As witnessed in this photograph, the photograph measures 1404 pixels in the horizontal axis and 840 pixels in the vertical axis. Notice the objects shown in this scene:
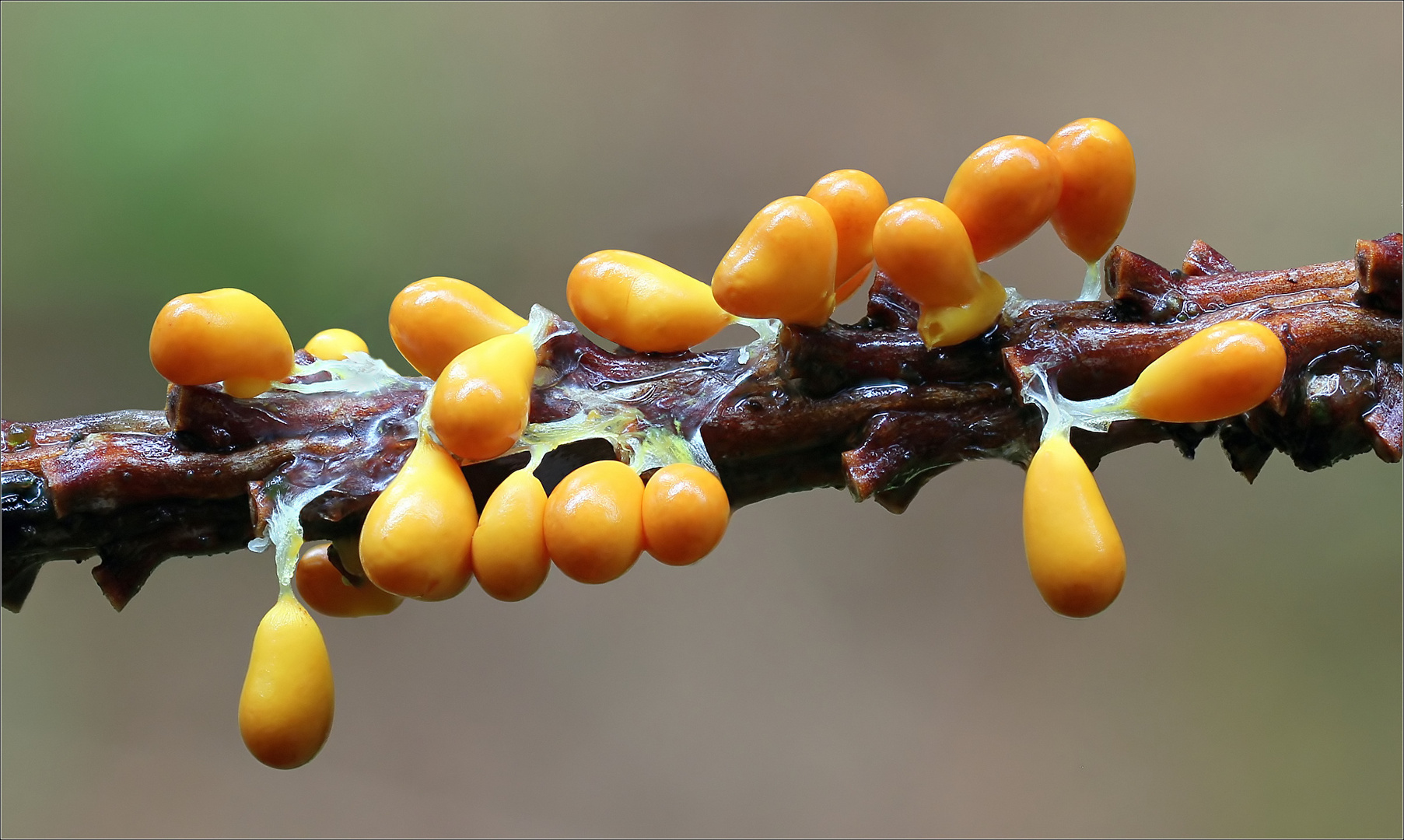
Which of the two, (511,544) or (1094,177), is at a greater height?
(1094,177)

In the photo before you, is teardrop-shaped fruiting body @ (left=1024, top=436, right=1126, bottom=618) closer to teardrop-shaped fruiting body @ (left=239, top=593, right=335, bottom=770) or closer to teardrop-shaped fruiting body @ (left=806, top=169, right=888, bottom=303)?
teardrop-shaped fruiting body @ (left=806, top=169, right=888, bottom=303)

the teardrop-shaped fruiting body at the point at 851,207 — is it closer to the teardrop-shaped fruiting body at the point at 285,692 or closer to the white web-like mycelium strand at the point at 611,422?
the white web-like mycelium strand at the point at 611,422

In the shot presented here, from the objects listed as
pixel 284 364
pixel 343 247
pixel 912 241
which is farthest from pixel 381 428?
pixel 343 247

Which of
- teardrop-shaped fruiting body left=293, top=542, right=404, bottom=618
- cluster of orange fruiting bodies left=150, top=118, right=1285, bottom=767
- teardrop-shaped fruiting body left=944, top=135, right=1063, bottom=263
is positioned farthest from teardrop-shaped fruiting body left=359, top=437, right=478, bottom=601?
teardrop-shaped fruiting body left=944, top=135, right=1063, bottom=263

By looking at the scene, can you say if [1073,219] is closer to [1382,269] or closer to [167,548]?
[1382,269]

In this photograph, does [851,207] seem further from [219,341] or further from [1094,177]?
[219,341]

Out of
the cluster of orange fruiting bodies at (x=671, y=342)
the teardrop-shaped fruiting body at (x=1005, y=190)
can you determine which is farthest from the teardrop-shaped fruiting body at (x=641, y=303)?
the teardrop-shaped fruiting body at (x=1005, y=190)

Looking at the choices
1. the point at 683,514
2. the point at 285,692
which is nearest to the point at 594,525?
the point at 683,514
